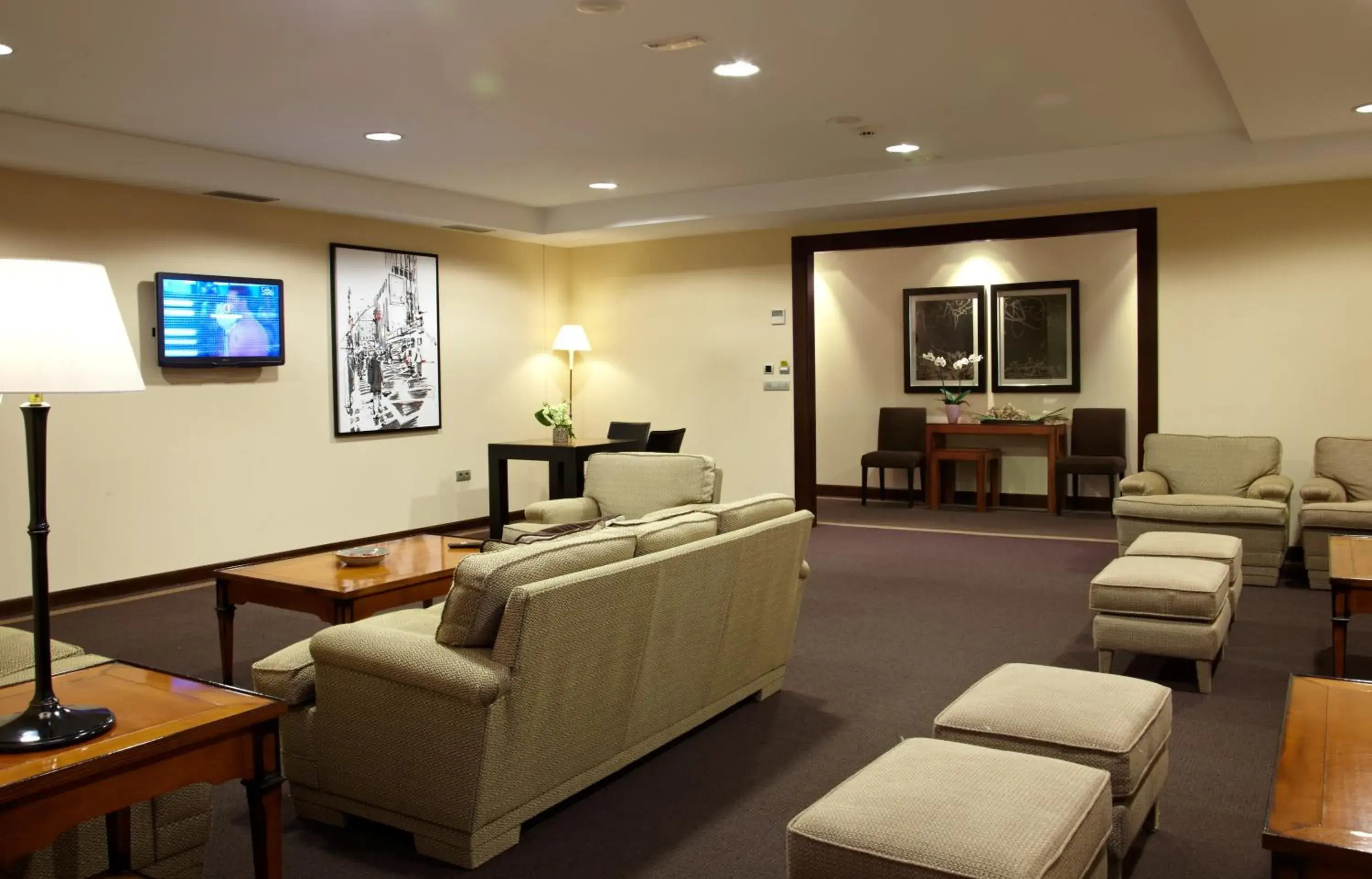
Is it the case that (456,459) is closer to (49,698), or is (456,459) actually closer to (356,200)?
(356,200)

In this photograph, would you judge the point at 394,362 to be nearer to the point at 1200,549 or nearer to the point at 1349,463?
the point at 1200,549

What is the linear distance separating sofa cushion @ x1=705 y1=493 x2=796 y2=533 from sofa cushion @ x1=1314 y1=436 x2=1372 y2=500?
425 centimetres

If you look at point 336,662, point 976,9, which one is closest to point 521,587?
point 336,662

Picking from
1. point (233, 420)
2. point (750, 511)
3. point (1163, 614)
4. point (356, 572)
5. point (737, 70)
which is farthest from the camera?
point (233, 420)

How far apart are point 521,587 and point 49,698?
1.10m

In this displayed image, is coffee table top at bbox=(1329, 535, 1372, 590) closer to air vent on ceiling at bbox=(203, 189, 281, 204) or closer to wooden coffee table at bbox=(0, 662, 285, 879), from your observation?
wooden coffee table at bbox=(0, 662, 285, 879)

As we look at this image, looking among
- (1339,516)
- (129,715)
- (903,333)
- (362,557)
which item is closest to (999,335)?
(903,333)

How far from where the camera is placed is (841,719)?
3.91 meters

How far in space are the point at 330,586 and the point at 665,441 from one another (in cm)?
415

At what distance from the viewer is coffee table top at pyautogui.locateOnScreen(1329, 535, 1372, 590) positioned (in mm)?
3947

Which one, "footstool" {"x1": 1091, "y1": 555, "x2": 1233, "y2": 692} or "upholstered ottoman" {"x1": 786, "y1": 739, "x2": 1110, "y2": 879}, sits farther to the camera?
"footstool" {"x1": 1091, "y1": 555, "x2": 1233, "y2": 692}

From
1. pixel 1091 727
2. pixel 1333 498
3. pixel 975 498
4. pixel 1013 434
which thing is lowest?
pixel 975 498

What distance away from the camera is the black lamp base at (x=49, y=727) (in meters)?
1.84

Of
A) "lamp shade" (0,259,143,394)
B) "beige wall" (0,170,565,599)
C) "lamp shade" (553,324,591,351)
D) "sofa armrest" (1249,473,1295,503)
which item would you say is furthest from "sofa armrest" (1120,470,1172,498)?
"lamp shade" (0,259,143,394)
